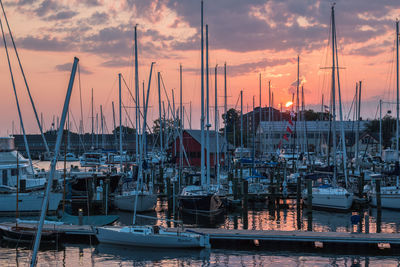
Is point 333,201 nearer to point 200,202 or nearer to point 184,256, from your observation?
point 200,202

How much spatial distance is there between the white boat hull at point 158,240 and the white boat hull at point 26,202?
1144cm

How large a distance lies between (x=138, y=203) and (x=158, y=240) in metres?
12.3

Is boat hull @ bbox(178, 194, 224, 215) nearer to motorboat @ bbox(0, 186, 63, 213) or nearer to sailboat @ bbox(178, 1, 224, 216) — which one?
sailboat @ bbox(178, 1, 224, 216)

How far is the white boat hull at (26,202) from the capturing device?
129 ft

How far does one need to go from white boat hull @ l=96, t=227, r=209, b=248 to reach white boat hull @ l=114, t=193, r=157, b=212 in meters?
11.4

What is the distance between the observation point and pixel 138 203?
133 feet

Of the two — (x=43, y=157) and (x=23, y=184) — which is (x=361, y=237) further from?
(x=43, y=157)

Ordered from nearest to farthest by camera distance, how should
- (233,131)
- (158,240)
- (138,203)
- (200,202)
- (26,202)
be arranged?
1. (158,240)
2. (200,202)
3. (26,202)
4. (138,203)
5. (233,131)

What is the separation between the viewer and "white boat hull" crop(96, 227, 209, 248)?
92.9 ft

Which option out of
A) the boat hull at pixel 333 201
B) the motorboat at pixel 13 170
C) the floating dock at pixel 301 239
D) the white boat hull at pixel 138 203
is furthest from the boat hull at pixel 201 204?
the motorboat at pixel 13 170

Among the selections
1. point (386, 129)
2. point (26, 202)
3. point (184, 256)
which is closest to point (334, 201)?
point (184, 256)

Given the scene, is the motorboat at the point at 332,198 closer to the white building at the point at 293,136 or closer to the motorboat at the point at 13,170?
the motorboat at the point at 13,170

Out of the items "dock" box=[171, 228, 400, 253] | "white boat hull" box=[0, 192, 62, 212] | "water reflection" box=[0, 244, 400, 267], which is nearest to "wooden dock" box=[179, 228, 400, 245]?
"dock" box=[171, 228, 400, 253]

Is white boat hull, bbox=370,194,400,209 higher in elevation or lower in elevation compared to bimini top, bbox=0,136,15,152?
lower
